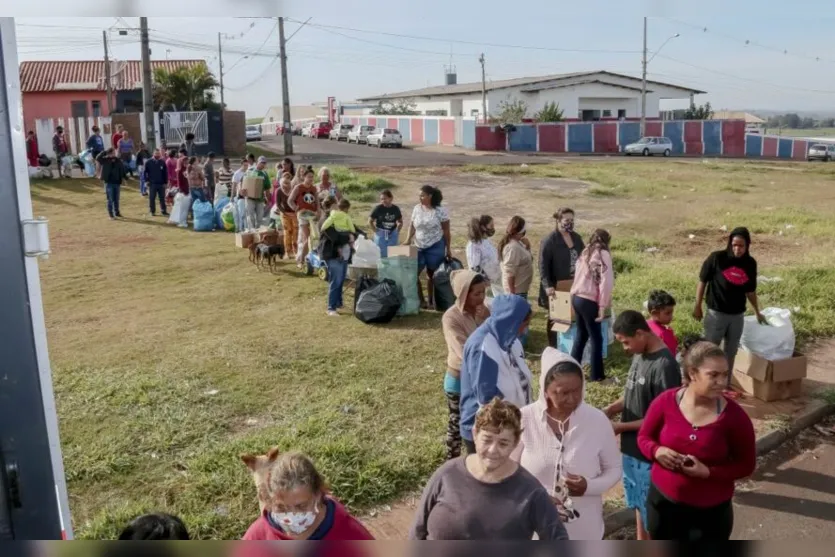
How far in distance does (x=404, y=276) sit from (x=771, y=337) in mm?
4240

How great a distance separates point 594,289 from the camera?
7207 millimetres

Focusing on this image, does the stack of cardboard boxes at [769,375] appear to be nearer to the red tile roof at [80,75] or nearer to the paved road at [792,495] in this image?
the paved road at [792,495]

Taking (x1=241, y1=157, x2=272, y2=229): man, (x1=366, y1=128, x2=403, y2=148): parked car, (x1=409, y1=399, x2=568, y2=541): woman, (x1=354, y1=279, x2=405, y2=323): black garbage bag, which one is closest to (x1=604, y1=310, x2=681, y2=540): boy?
(x1=409, y1=399, x2=568, y2=541): woman

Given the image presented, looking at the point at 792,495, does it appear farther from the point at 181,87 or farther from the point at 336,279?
the point at 181,87

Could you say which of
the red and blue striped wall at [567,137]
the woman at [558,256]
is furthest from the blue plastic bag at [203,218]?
the red and blue striped wall at [567,137]

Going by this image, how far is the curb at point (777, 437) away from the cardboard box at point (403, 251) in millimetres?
4860

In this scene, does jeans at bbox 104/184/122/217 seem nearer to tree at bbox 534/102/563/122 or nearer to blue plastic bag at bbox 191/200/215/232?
blue plastic bag at bbox 191/200/215/232

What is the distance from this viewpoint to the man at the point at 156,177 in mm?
17859

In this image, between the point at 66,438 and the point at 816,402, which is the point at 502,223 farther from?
the point at 66,438

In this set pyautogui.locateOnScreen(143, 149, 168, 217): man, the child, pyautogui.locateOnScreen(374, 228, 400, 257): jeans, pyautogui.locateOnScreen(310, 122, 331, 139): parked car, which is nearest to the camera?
the child

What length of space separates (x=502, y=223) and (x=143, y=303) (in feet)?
28.9

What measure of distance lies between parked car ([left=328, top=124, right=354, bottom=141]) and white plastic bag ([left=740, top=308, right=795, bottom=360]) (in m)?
46.0

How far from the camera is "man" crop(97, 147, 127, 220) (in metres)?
17.2

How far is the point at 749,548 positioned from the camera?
1.16 m
